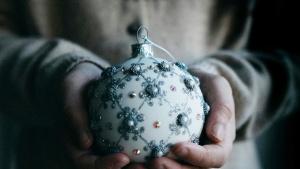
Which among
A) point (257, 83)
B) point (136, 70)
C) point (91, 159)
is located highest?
point (257, 83)

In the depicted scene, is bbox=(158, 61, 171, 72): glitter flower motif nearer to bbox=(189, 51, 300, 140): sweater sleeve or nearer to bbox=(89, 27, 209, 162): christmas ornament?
bbox=(89, 27, 209, 162): christmas ornament

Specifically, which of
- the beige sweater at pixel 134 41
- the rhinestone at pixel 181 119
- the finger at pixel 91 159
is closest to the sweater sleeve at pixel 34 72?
the beige sweater at pixel 134 41

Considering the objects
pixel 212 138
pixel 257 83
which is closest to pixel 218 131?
pixel 212 138

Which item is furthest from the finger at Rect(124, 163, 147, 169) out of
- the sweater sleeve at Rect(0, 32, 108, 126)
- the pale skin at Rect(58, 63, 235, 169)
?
the sweater sleeve at Rect(0, 32, 108, 126)

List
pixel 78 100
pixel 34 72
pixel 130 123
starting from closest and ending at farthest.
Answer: pixel 130 123 → pixel 78 100 → pixel 34 72

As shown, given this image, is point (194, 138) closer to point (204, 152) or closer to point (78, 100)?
point (204, 152)

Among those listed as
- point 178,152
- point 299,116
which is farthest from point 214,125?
point 299,116

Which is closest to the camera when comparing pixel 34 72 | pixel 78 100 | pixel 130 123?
pixel 130 123
